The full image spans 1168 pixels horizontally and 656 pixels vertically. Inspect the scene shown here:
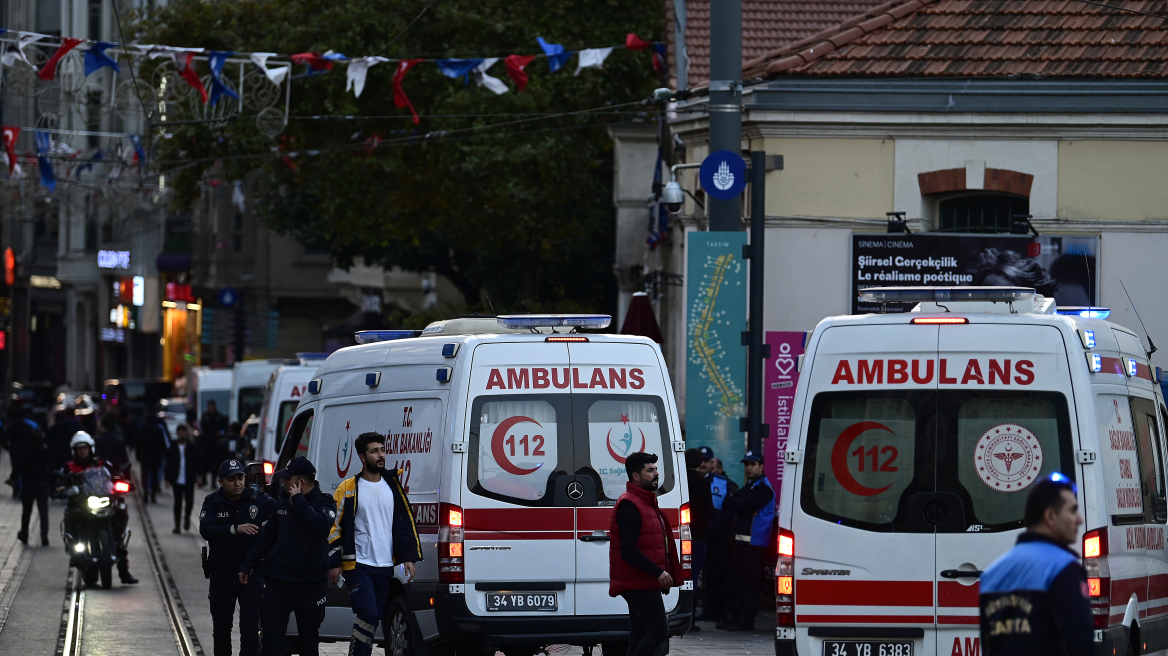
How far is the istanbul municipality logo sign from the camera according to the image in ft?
47.9

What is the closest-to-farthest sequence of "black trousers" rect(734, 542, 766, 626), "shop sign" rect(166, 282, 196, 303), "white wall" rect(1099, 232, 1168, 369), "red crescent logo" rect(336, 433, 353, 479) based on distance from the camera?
"red crescent logo" rect(336, 433, 353, 479) → "black trousers" rect(734, 542, 766, 626) → "white wall" rect(1099, 232, 1168, 369) → "shop sign" rect(166, 282, 196, 303)

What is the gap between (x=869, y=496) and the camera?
879 centimetres

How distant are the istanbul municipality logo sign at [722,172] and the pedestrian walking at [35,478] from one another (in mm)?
10841

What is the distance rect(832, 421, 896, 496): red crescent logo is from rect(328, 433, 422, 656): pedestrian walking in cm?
279

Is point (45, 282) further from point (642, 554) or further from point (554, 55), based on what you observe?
point (642, 554)

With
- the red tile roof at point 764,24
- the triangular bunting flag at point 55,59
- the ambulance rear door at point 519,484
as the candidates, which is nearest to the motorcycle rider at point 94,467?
the triangular bunting flag at point 55,59

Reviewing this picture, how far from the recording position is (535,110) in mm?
25422

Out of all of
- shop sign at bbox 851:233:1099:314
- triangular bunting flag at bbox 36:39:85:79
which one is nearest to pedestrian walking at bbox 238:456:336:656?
shop sign at bbox 851:233:1099:314

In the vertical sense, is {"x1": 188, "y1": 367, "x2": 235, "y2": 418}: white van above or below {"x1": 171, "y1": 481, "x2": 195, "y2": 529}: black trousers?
above

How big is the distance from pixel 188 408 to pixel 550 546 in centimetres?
3071

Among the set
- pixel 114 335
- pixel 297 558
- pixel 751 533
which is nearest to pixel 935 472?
pixel 297 558

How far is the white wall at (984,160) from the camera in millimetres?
18016

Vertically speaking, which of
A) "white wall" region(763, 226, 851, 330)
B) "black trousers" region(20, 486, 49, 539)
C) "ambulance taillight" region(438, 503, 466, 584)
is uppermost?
"white wall" region(763, 226, 851, 330)

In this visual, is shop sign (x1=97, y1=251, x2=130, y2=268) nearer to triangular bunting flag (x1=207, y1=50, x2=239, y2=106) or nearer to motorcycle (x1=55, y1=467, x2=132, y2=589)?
triangular bunting flag (x1=207, y1=50, x2=239, y2=106)
